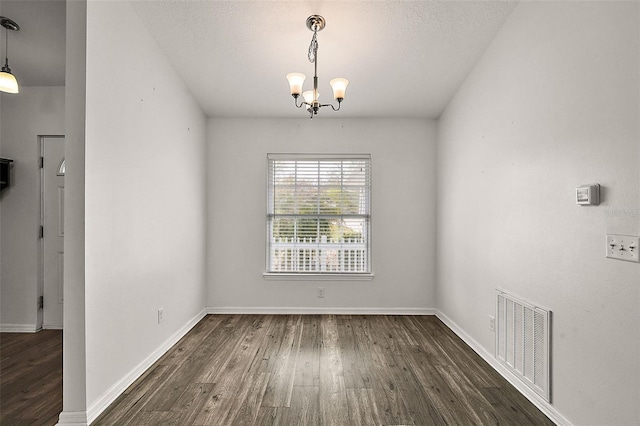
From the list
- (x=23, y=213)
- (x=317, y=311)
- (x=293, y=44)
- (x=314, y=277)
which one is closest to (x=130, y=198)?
(x=293, y=44)

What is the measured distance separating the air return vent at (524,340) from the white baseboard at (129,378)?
2.82m

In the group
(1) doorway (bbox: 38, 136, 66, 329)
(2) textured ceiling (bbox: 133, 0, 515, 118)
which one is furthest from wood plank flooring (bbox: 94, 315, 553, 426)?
(2) textured ceiling (bbox: 133, 0, 515, 118)

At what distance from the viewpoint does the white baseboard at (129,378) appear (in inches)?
83.0

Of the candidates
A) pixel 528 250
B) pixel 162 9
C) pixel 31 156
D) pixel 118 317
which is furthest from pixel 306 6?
pixel 31 156

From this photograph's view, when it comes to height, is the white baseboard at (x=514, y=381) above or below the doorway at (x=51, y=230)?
below

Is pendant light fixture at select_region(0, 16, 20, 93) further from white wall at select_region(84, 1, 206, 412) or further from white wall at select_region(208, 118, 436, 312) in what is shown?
white wall at select_region(208, 118, 436, 312)

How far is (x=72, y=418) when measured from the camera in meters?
2.01

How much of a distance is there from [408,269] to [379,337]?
1.15m

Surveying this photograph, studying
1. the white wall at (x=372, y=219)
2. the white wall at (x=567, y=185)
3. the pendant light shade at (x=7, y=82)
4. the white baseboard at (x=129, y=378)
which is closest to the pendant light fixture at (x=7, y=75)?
the pendant light shade at (x=7, y=82)

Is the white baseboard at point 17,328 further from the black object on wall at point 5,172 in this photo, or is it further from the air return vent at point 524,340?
the air return vent at point 524,340

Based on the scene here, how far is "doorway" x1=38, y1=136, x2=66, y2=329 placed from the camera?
369 centimetres

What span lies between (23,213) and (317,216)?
3.23m

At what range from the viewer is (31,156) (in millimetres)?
3666

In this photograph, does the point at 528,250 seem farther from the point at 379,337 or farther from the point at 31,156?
the point at 31,156
